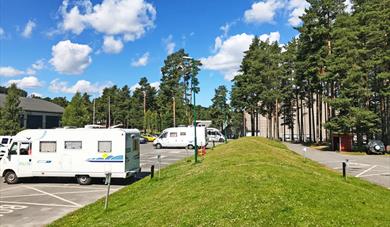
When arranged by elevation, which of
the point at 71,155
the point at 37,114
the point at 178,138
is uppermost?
the point at 37,114

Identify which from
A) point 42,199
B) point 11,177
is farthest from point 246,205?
point 11,177

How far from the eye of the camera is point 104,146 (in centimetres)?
1898

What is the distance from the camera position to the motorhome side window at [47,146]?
19.4 meters

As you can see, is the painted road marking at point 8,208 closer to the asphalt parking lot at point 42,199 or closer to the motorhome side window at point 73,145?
A: the asphalt parking lot at point 42,199

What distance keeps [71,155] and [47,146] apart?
1.57 meters

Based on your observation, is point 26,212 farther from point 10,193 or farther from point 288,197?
point 288,197

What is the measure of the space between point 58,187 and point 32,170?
2.31m

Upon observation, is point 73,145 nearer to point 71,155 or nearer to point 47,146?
point 71,155

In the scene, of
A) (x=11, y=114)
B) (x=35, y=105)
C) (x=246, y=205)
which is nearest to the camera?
(x=246, y=205)

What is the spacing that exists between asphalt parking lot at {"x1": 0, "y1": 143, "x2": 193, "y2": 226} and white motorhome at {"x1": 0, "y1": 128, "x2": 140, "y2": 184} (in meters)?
0.69

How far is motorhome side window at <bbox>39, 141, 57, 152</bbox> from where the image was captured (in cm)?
1944

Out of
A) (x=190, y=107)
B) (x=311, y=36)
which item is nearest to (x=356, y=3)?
(x=311, y=36)

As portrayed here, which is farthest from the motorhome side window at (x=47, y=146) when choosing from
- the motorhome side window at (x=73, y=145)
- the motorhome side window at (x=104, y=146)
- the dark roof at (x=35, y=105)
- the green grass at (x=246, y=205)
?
the dark roof at (x=35, y=105)

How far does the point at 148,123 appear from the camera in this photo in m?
89.9
